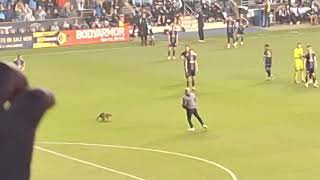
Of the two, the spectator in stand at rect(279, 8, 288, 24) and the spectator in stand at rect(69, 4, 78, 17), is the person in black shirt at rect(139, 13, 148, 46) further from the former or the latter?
the spectator in stand at rect(279, 8, 288, 24)

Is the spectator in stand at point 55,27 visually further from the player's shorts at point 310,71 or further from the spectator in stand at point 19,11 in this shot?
the player's shorts at point 310,71

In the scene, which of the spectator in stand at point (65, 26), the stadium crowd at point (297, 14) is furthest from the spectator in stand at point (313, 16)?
the spectator in stand at point (65, 26)

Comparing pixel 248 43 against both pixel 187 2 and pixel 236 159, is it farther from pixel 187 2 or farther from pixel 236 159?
pixel 236 159

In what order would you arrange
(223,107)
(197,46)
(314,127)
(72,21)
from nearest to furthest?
(314,127) < (223,107) < (197,46) < (72,21)

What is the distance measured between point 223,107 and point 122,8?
94.0 ft

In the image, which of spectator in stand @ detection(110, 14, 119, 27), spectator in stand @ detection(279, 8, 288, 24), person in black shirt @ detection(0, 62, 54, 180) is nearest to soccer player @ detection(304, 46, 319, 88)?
spectator in stand @ detection(110, 14, 119, 27)

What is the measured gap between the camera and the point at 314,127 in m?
24.6

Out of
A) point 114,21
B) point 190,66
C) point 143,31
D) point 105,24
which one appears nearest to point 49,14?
point 105,24

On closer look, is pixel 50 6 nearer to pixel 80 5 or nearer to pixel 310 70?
pixel 80 5

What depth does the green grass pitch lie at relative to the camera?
20203 mm

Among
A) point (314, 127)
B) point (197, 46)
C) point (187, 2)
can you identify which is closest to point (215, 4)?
point (187, 2)

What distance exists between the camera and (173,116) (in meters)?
27.3

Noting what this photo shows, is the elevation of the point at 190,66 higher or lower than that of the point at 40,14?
lower

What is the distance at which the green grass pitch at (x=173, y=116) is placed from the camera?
2020 centimetres
